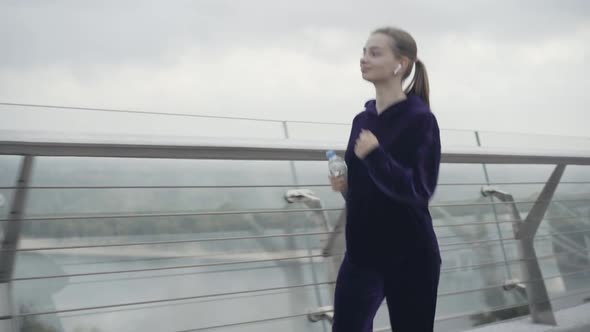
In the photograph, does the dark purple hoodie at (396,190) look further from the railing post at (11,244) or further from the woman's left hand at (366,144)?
the railing post at (11,244)

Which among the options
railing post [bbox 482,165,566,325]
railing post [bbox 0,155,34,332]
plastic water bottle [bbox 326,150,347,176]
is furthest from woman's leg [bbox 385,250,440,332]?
railing post [bbox 482,165,566,325]

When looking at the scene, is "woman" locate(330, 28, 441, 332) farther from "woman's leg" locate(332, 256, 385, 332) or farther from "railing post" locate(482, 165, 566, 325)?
"railing post" locate(482, 165, 566, 325)

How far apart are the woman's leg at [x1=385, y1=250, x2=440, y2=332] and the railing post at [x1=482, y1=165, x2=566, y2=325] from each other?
157 cm

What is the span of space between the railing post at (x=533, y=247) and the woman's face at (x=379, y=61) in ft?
5.13

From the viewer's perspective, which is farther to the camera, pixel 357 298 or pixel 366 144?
pixel 357 298

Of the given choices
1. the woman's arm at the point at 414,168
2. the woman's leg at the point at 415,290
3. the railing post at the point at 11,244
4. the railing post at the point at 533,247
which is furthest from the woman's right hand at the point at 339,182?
the railing post at the point at 533,247

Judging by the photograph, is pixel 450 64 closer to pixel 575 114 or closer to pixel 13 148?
pixel 575 114

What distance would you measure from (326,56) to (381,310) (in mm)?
4815

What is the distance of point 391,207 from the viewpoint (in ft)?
4.80

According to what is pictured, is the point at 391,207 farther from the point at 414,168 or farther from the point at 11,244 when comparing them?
the point at 11,244

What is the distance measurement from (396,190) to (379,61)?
35 cm

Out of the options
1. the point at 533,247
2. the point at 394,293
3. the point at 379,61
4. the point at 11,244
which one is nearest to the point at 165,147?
the point at 11,244

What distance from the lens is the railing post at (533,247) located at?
2908mm

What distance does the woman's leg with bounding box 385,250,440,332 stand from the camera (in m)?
1.45
